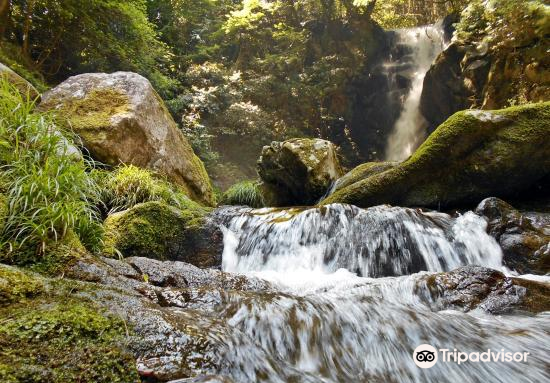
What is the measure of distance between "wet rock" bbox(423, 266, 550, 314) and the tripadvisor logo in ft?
2.17

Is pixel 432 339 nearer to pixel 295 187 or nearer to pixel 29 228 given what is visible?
pixel 29 228

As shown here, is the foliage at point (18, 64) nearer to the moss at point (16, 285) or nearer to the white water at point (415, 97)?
the moss at point (16, 285)

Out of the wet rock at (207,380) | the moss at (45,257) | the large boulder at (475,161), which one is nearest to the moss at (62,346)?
the wet rock at (207,380)

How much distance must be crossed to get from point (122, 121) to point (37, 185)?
440 centimetres

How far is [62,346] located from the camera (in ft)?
4.67

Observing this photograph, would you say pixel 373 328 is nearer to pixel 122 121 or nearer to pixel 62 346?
pixel 62 346

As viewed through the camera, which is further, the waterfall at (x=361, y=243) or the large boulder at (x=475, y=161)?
the large boulder at (x=475, y=161)

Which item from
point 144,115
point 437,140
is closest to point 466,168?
point 437,140

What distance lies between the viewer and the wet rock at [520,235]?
4.13 metres

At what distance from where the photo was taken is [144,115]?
7.18 m

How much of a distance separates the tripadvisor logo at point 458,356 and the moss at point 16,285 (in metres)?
2.07

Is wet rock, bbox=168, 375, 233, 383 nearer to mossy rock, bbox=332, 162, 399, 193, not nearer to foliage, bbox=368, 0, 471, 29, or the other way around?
mossy rock, bbox=332, 162, 399, 193

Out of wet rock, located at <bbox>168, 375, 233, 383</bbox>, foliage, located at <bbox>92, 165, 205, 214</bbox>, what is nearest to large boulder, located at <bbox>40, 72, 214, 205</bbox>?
foliage, located at <bbox>92, 165, 205, 214</bbox>

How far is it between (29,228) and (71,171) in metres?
0.62
